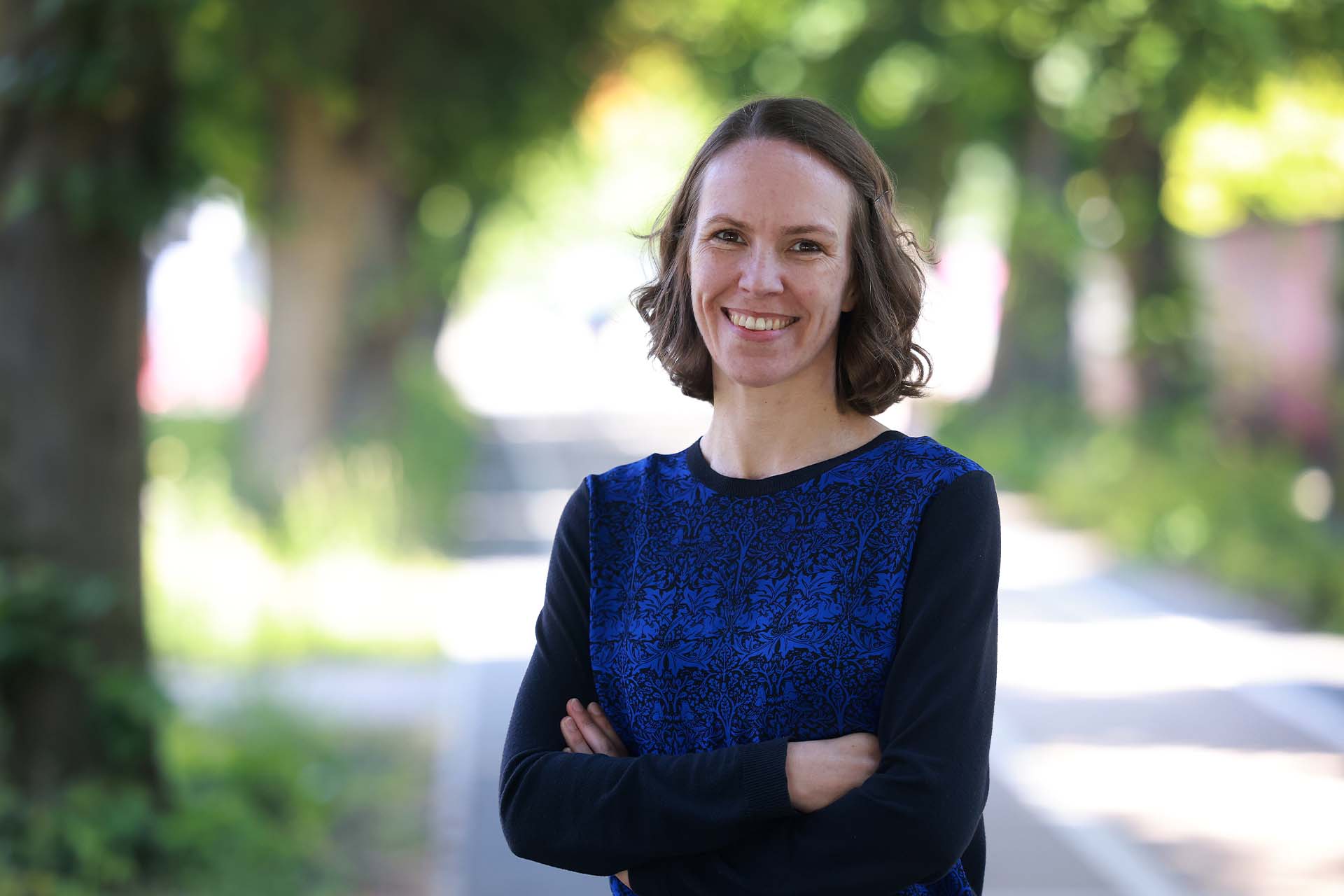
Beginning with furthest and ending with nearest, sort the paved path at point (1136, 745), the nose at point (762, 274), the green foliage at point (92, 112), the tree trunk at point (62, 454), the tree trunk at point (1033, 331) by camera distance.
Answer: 1. the tree trunk at point (1033, 331)
2. the paved path at point (1136, 745)
3. the tree trunk at point (62, 454)
4. the green foliage at point (92, 112)
5. the nose at point (762, 274)

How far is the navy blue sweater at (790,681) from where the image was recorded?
2.38 metres

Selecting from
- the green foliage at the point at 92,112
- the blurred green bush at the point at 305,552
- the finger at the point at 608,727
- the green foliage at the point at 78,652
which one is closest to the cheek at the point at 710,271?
the finger at the point at 608,727

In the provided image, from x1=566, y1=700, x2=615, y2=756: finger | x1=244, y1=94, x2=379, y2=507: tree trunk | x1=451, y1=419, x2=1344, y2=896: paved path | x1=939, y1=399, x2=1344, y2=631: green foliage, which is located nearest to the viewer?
x1=566, y1=700, x2=615, y2=756: finger

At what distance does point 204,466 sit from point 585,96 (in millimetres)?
7063

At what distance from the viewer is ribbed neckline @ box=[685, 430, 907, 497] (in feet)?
8.40

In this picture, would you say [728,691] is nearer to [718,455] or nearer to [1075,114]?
[718,455]

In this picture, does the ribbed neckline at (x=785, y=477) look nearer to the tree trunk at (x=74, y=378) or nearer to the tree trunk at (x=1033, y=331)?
the tree trunk at (x=74, y=378)

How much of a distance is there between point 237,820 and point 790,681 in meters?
4.70

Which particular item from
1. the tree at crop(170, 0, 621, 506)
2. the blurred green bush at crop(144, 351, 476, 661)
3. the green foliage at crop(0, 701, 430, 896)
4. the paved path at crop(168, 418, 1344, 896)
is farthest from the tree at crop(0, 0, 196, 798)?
the blurred green bush at crop(144, 351, 476, 661)

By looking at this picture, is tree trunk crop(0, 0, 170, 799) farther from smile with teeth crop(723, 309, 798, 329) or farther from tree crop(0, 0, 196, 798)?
smile with teeth crop(723, 309, 798, 329)

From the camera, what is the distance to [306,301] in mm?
15578

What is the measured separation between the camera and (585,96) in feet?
41.8

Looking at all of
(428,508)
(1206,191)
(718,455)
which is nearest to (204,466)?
(428,508)

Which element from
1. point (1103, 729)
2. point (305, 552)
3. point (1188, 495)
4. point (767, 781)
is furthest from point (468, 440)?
point (767, 781)
